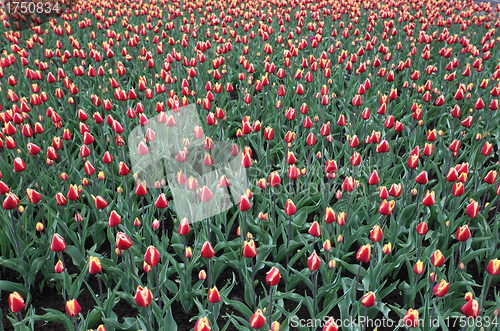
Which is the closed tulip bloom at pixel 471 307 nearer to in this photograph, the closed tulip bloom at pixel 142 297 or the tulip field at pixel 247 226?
the tulip field at pixel 247 226

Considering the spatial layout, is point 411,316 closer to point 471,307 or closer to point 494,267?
point 471,307

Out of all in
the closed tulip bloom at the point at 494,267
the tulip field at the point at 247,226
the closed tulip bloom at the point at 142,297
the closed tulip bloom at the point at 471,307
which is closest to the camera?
the closed tulip bloom at the point at 471,307

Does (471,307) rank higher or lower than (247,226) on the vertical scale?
higher

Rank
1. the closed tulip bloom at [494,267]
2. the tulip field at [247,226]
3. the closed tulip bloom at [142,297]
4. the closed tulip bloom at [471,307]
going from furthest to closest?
the tulip field at [247,226] → the closed tulip bloom at [494,267] → the closed tulip bloom at [142,297] → the closed tulip bloom at [471,307]

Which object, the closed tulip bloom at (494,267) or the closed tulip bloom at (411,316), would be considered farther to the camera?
the closed tulip bloom at (494,267)

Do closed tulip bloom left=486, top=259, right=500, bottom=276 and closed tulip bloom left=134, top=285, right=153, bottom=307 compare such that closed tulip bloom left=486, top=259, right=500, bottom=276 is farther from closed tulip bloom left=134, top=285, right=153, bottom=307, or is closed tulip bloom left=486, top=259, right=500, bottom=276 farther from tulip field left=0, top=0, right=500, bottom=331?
closed tulip bloom left=134, top=285, right=153, bottom=307

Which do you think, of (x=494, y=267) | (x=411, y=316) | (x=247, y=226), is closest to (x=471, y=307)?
(x=411, y=316)

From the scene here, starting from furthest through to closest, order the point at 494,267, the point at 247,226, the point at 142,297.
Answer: the point at 247,226, the point at 494,267, the point at 142,297

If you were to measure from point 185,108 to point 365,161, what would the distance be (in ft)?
7.22

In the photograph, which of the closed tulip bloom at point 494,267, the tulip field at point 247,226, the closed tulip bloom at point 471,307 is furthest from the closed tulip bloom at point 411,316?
the closed tulip bloom at point 494,267

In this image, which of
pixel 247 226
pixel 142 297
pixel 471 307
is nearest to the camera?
pixel 471 307

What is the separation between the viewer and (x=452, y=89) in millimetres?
5809

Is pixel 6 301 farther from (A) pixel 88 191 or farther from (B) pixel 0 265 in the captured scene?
(A) pixel 88 191

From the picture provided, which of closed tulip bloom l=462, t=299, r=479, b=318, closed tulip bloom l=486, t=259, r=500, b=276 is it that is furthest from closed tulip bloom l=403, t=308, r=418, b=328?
closed tulip bloom l=486, t=259, r=500, b=276
